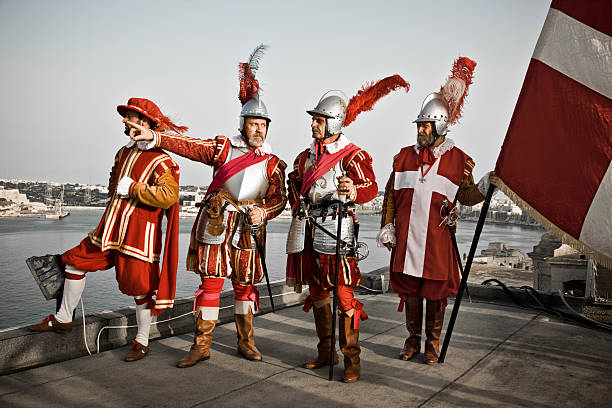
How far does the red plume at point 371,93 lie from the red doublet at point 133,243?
1351mm

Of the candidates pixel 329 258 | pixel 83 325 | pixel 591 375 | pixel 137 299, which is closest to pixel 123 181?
pixel 137 299

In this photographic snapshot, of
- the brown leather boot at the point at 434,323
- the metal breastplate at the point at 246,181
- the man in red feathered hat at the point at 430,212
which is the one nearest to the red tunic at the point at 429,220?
the man in red feathered hat at the point at 430,212

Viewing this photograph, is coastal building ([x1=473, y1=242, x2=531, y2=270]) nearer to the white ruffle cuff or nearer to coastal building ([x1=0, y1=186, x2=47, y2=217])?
coastal building ([x1=0, y1=186, x2=47, y2=217])

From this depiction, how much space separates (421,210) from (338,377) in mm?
1283

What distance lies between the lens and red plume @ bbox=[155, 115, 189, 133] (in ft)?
11.5

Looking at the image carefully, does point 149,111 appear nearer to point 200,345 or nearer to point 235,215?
point 235,215

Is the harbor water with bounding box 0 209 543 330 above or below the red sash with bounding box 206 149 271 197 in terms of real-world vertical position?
below

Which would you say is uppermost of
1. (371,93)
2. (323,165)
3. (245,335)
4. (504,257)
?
(371,93)

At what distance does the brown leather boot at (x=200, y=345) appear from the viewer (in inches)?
132

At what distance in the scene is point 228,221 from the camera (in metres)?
3.46

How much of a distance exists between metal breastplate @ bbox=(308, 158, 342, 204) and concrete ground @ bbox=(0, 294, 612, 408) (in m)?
1.17

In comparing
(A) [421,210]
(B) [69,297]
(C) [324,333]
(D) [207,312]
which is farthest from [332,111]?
(B) [69,297]

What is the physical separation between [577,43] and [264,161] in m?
2.03

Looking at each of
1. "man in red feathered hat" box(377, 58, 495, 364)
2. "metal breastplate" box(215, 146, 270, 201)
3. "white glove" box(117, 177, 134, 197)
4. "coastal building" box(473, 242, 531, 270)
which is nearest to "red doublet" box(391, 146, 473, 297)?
"man in red feathered hat" box(377, 58, 495, 364)
